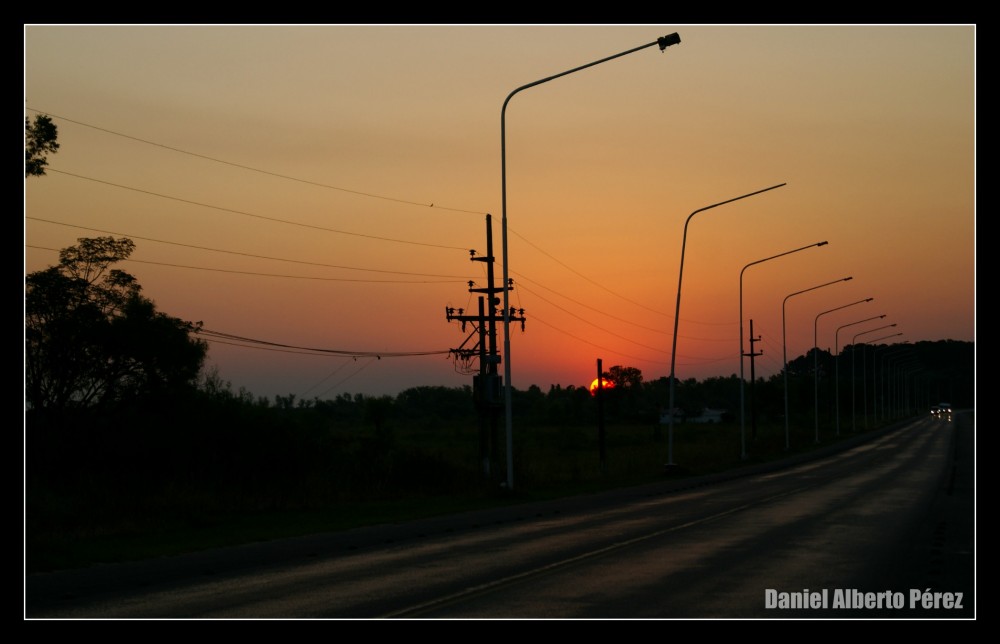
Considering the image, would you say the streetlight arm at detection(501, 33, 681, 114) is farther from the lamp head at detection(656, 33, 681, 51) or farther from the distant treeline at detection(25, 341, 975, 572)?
the distant treeline at detection(25, 341, 975, 572)

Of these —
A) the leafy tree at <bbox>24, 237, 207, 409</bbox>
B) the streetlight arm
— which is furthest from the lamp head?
the leafy tree at <bbox>24, 237, 207, 409</bbox>

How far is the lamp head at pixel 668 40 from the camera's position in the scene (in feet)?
88.7

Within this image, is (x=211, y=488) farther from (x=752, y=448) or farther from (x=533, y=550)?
(x=752, y=448)

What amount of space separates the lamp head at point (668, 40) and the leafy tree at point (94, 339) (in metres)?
26.0

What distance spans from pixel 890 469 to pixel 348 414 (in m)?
123

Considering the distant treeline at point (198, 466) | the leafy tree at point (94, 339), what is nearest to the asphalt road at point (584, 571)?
the distant treeline at point (198, 466)

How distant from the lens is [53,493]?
112 feet

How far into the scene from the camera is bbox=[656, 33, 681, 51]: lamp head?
27.0m

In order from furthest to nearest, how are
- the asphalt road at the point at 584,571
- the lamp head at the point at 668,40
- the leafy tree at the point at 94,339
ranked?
the leafy tree at the point at 94,339
the lamp head at the point at 668,40
the asphalt road at the point at 584,571

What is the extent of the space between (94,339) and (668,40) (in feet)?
87.8

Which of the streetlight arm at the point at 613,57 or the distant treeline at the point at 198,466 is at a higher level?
the streetlight arm at the point at 613,57

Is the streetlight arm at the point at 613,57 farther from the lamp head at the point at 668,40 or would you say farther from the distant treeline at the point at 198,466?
the distant treeline at the point at 198,466
